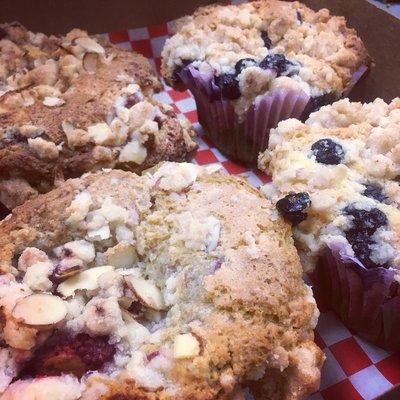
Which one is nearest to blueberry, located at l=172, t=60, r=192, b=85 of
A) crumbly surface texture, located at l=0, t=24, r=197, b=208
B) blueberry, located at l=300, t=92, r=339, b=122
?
crumbly surface texture, located at l=0, t=24, r=197, b=208

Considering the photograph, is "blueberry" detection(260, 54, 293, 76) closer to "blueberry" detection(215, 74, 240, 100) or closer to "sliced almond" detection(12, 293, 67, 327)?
"blueberry" detection(215, 74, 240, 100)

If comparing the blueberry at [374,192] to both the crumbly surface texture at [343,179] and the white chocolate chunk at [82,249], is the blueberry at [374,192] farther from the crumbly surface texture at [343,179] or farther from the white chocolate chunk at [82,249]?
the white chocolate chunk at [82,249]

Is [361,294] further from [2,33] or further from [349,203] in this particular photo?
[2,33]

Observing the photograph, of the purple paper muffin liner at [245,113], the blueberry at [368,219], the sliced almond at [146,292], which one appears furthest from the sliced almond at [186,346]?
the purple paper muffin liner at [245,113]

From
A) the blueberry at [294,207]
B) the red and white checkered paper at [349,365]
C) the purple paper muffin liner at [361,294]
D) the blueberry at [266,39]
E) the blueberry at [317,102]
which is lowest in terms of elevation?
the red and white checkered paper at [349,365]

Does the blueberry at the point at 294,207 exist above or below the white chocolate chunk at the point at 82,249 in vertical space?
above

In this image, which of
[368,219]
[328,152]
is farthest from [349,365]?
[328,152]

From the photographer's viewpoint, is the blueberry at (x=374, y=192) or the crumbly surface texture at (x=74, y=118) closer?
the blueberry at (x=374, y=192)
